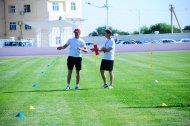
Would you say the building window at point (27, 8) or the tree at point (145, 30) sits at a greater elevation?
the building window at point (27, 8)

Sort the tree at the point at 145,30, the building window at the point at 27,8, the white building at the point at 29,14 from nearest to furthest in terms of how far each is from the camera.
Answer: the white building at the point at 29,14 < the building window at the point at 27,8 < the tree at the point at 145,30

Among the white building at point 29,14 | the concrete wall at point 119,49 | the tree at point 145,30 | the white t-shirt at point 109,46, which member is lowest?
the concrete wall at point 119,49

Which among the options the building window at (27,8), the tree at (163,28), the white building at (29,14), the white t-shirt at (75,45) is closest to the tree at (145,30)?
the tree at (163,28)

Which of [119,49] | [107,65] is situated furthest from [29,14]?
[107,65]

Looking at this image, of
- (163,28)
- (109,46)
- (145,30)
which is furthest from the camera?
(145,30)

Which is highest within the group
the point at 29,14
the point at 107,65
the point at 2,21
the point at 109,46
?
the point at 29,14

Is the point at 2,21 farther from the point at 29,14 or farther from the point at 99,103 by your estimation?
the point at 99,103

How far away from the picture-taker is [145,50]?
49.4 meters

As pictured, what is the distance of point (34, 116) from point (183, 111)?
3182 mm

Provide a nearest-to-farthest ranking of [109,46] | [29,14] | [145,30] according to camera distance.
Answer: [109,46] < [29,14] < [145,30]

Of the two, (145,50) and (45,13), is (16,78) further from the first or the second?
(45,13)

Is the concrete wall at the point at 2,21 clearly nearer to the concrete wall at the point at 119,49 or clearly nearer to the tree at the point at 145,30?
the concrete wall at the point at 119,49

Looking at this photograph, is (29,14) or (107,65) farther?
(29,14)

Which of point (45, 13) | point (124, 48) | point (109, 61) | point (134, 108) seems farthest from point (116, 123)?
point (45, 13)
